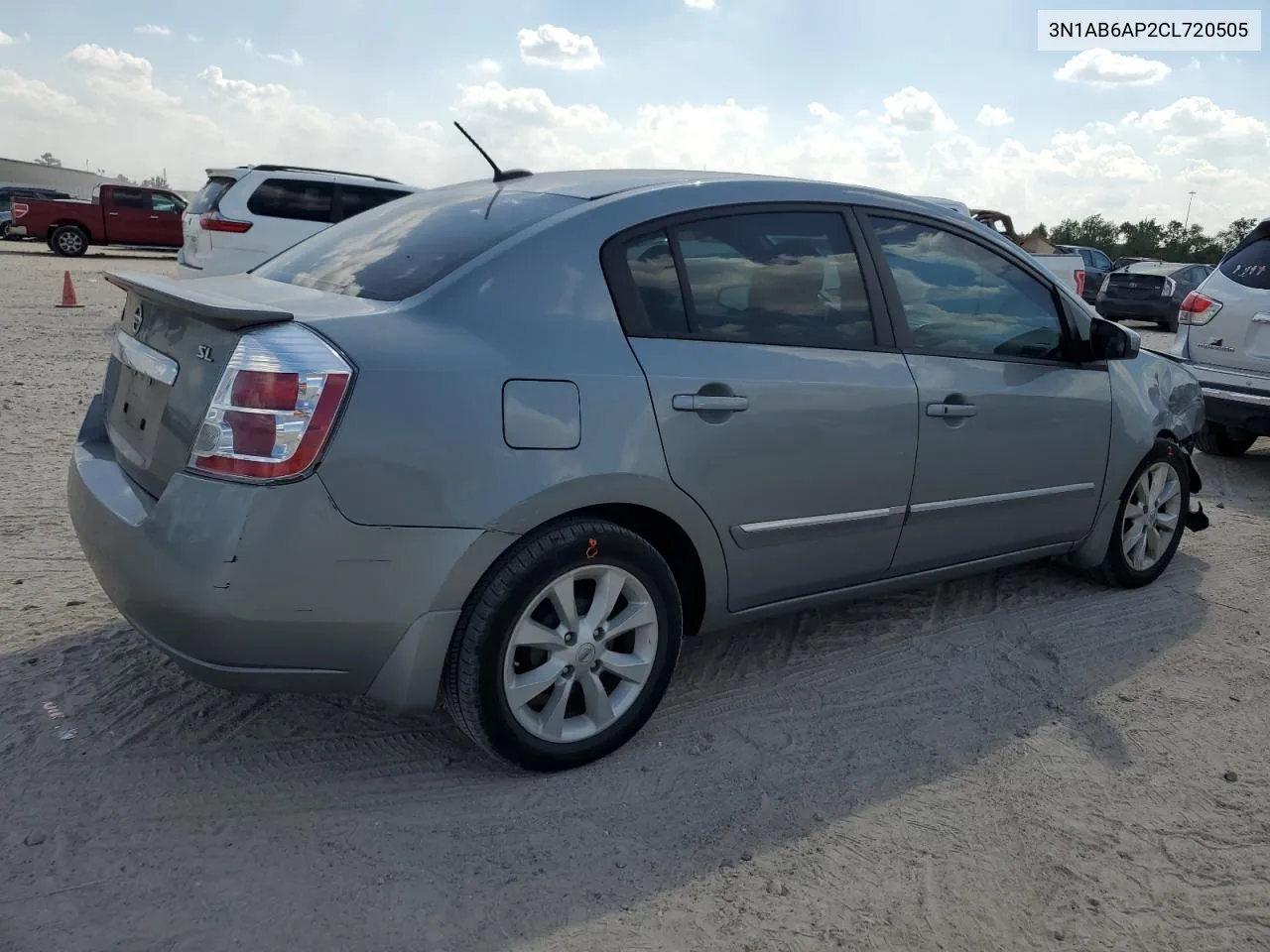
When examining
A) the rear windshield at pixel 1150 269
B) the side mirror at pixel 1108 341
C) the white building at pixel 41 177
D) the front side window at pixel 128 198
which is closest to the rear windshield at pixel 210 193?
the side mirror at pixel 1108 341

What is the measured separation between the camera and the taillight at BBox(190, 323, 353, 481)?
2523mm

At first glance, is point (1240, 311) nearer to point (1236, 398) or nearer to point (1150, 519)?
point (1236, 398)

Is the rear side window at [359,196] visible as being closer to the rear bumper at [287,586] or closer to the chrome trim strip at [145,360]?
the chrome trim strip at [145,360]

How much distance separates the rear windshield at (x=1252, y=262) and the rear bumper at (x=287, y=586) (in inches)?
242

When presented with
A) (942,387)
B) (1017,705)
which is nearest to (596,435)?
(942,387)

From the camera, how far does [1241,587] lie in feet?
16.3

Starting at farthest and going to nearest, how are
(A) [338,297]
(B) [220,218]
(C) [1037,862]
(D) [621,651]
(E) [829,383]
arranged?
(B) [220,218] → (E) [829,383] → (D) [621,651] → (A) [338,297] → (C) [1037,862]

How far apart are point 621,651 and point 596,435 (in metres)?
0.69

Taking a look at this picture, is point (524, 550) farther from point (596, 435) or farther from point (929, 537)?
point (929, 537)

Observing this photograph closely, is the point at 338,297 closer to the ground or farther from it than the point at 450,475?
farther from it

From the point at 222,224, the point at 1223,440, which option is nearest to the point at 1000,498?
the point at 1223,440

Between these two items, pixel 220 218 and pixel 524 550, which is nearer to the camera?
pixel 524 550

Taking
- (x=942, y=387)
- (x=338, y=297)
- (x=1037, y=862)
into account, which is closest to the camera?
(x=1037, y=862)

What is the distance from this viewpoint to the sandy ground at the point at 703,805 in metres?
2.45
